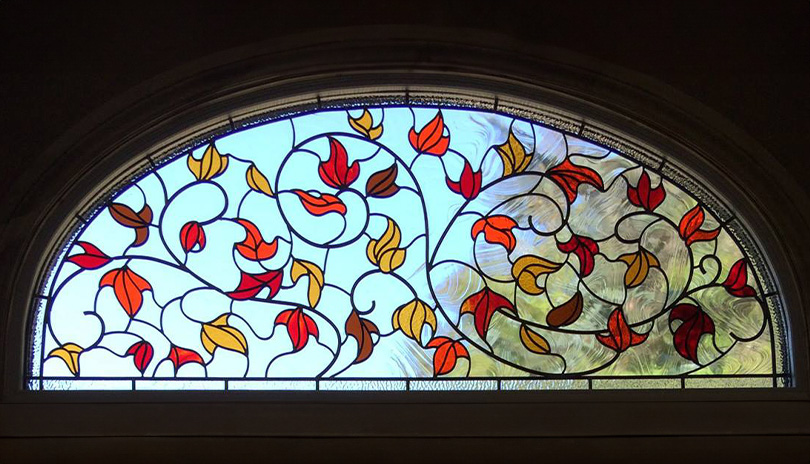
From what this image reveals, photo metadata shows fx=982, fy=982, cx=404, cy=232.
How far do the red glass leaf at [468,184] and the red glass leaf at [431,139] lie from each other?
94mm

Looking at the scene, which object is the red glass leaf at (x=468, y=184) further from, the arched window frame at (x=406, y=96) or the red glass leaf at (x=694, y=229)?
the red glass leaf at (x=694, y=229)

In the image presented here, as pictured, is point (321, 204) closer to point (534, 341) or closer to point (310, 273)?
point (310, 273)

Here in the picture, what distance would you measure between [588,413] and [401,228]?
0.74m

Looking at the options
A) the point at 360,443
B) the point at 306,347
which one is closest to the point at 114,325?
the point at 306,347

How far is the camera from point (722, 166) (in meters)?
2.79

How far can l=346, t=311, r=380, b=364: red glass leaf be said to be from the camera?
108 inches

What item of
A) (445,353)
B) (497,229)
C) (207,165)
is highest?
(207,165)

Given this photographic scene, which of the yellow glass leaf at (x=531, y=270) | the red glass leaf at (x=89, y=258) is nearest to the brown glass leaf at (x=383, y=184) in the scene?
the yellow glass leaf at (x=531, y=270)

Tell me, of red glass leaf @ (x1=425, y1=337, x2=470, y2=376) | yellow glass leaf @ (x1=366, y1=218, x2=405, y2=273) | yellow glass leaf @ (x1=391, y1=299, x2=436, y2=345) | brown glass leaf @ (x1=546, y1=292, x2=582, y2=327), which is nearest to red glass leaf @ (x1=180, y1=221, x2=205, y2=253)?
yellow glass leaf @ (x1=366, y1=218, x2=405, y2=273)

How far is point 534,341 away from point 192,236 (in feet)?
3.36

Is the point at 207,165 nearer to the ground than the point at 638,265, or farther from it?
farther from it

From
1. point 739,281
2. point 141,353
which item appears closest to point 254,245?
point 141,353

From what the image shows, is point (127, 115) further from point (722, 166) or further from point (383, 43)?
point (722, 166)

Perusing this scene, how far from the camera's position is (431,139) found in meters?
2.92
